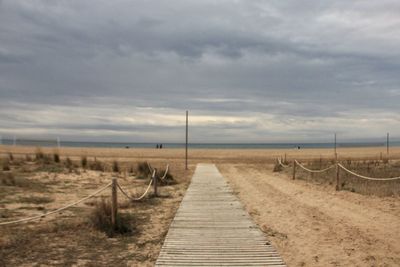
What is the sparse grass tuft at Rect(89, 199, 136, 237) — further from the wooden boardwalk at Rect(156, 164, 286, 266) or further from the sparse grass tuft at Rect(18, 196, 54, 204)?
the sparse grass tuft at Rect(18, 196, 54, 204)

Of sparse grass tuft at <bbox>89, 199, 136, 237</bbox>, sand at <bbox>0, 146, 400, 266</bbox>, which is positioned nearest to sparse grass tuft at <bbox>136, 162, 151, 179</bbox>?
sand at <bbox>0, 146, 400, 266</bbox>

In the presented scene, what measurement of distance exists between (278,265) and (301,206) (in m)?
6.00

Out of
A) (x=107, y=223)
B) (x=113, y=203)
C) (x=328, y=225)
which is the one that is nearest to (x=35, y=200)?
(x=107, y=223)

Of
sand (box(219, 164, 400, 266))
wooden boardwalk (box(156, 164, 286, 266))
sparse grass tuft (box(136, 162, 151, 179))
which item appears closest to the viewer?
wooden boardwalk (box(156, 164, 286, 266))

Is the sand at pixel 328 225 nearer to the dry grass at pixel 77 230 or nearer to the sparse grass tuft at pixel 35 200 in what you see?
the dry grass at pixel 77 230

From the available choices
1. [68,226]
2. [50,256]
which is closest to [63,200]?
[68,226]

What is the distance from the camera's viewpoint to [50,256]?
6.95 m

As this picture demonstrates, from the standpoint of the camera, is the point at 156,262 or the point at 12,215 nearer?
the point at 156,262

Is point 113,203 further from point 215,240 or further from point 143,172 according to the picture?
point 143,172

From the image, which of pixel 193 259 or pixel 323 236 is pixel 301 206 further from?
pixel 193 259

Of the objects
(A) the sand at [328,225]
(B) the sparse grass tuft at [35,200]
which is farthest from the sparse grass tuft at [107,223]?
(B) the sparse grass tuft at [35,200]

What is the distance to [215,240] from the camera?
7.79 meters

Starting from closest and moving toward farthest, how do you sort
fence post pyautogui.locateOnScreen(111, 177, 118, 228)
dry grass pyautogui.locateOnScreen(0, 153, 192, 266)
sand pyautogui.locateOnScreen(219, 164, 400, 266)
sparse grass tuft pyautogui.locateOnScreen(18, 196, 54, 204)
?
dry grass pyautogui.locateOnScreen(0, 153, 192, 266)
sand pyautogui.locateOnScreen(219, 164, 400, 266)
fence post pyautogui.locateOnScreen(111, 177, 118, 228)
sparse grass tuft pyautogui.locateOnScreen(18, 196, 54, 204)

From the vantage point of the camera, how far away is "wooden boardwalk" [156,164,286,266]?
658 centimetres
